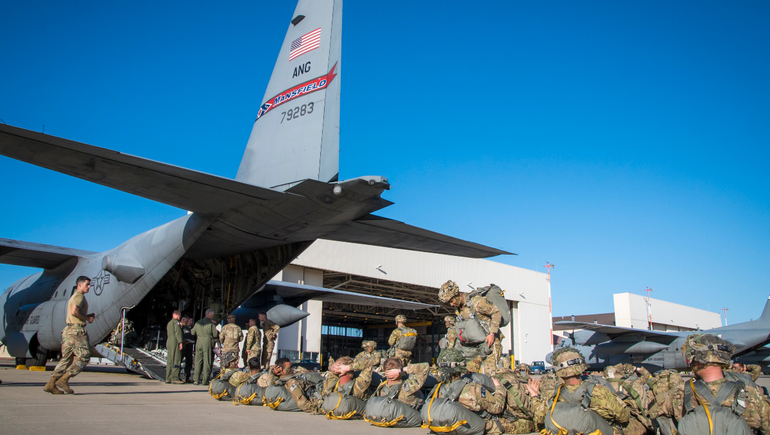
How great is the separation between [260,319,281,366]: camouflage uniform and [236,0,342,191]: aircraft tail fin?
13.3ft

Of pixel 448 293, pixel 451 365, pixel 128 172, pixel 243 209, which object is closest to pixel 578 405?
pixel 451 365

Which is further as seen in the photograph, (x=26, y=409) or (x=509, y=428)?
(x=26, y=409)

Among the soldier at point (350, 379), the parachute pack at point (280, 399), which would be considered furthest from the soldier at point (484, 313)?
the parachute pack at point (280, 399)

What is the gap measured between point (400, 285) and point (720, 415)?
24399 millimetres

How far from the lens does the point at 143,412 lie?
16.6 feet

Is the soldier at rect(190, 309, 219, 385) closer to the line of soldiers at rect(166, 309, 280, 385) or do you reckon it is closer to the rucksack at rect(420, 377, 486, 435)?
the line of soldiers at rect(166, 309, 280, 385)

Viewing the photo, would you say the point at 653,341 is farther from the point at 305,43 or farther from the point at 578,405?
the point at 578,405

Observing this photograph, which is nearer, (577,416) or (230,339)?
(577,416)

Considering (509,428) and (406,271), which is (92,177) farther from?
(406,271)

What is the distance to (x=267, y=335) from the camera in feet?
36.1

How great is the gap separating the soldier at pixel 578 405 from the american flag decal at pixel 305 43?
20.3ft

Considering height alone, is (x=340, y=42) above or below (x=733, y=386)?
above

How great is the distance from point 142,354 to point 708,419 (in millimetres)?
10406

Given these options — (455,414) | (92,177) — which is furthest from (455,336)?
(92,177)
